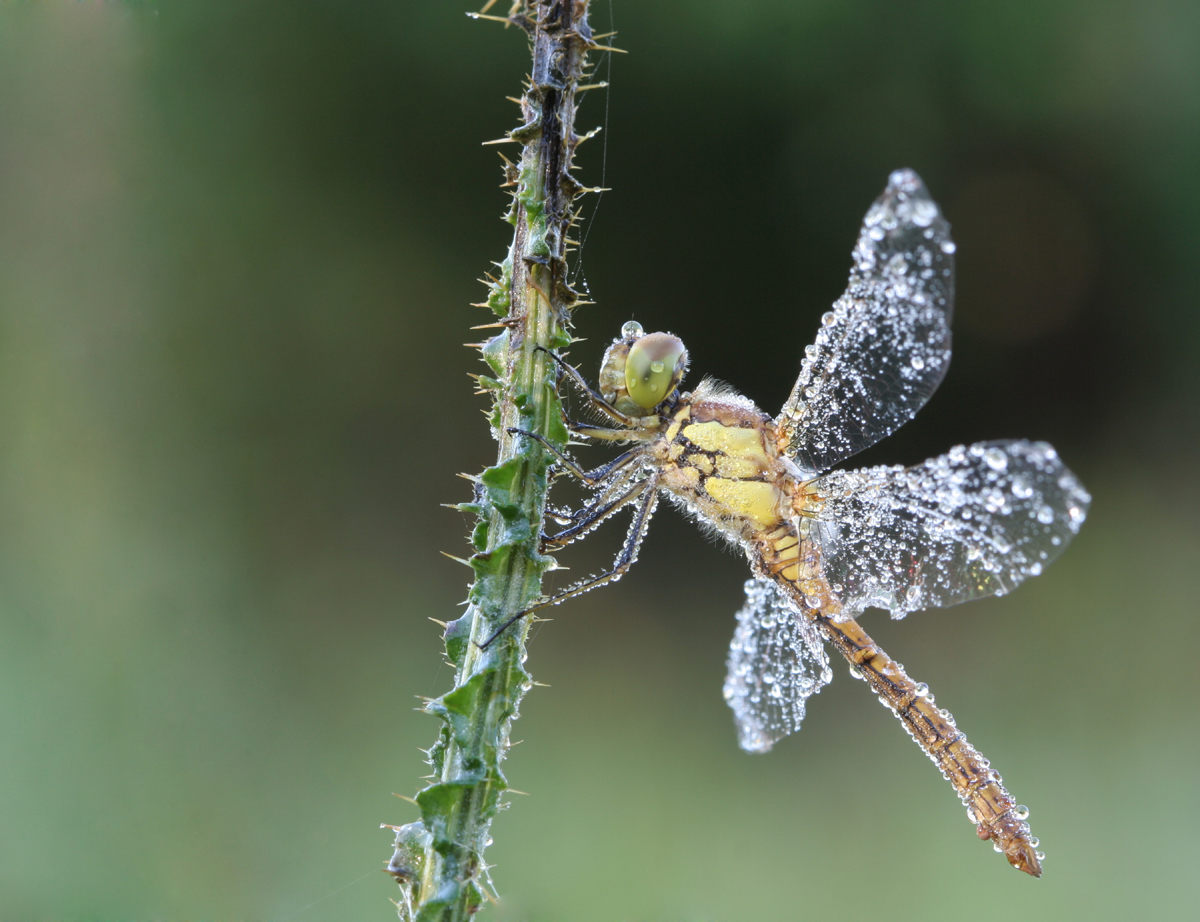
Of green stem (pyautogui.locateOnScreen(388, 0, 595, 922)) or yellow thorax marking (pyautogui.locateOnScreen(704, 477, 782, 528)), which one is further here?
yellow thorax marking (pyautogui.locateOnScreen(704, 477, 782, 528))

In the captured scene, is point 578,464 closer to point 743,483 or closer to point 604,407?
point 604,407

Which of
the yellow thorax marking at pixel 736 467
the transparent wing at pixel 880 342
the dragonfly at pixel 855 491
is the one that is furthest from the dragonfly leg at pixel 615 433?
the transparent wing at pixel 880 342

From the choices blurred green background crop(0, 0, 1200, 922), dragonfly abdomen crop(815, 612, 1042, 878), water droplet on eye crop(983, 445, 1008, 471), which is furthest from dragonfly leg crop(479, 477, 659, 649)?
blurred green background crop(0, 0, 1200, 922)

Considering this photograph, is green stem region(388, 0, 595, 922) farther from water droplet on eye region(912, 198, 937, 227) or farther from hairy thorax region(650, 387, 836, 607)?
water droplet on eye region(912, 198, 937, 227)

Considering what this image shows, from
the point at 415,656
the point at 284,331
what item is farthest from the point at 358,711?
the point at 284,331

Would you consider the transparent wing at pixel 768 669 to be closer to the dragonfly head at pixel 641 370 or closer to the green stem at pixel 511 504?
the dragonfly head at pixel 641 370

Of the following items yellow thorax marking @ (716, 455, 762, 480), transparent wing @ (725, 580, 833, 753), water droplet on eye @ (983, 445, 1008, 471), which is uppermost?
yellow thorax marking @ (716, 455, 762, 480)

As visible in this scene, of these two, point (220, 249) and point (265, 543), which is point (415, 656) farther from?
point (220, 249)

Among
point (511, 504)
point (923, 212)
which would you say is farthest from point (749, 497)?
point (511, 504)
